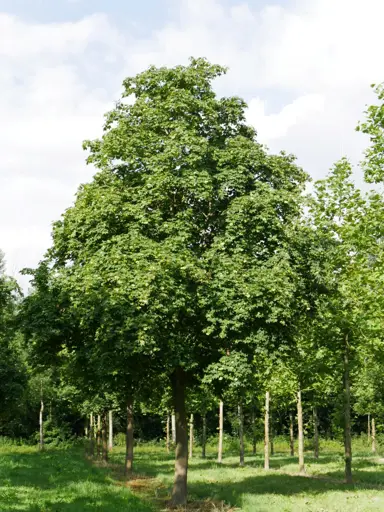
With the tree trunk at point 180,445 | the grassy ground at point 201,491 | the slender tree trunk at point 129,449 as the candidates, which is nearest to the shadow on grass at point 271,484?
the grassy ground at point 201,491

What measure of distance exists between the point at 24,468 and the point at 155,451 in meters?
37.0

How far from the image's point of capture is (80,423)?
8394 cm

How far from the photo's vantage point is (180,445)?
24.5 metres

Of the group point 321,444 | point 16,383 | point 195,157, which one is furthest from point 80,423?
point 195,157

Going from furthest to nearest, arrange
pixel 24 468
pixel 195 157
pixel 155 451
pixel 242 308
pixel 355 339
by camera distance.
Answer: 1. pixel 155 451
2. pixel 24 468
3. pixel 355 339
4. pixel 195 157
5. pixel 242 308

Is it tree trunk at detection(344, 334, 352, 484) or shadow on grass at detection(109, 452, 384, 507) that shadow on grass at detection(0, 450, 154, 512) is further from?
tree trunk at detection(344, 334, 352, 484)

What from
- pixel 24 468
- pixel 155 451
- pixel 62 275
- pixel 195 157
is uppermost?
pixel 195 157

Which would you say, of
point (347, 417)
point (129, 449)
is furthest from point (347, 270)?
point (129, 449)

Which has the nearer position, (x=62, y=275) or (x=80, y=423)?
(x=62, y=275)

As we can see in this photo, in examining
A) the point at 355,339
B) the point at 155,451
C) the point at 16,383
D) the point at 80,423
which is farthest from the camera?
the point at 80,423

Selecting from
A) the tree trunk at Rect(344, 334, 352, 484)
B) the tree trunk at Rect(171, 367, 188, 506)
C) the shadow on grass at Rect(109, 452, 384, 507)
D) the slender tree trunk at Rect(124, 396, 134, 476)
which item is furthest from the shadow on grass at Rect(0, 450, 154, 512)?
the tree trunk at Rect(344, 334, 352, 484)

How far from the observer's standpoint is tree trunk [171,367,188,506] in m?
23.5

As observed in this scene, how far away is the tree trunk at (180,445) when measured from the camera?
23.5m

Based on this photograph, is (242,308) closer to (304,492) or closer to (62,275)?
(62,275)
